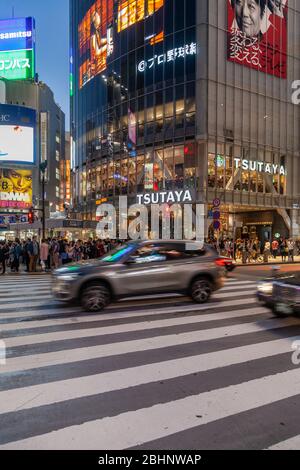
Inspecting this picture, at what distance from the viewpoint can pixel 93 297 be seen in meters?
9.54

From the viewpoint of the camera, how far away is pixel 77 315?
9250 mm

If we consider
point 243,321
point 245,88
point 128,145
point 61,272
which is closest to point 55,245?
point 61,272

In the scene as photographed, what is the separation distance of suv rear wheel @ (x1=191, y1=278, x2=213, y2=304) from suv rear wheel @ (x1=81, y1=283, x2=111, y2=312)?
2518mm

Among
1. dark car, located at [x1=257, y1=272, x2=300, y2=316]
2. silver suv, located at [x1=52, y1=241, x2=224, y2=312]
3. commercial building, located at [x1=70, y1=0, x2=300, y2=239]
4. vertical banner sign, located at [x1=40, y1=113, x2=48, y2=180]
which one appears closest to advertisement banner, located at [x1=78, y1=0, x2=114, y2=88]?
commercial building, located at [x1=70, y1=0, x2=300, y2=239]

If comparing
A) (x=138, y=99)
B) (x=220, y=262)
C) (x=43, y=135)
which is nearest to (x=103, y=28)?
(x=138, y=99)

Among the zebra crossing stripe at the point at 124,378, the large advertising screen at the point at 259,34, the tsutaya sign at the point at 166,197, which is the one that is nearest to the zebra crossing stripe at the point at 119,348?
the zebra crossing stripe at the point at 124,378

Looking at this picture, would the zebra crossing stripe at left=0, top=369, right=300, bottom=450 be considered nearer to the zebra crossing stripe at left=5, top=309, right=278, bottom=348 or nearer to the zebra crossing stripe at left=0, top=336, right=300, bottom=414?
the zebra crossing stripe at left=0, top=336, right=300, bottom=414

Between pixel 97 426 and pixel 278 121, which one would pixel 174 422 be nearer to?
pixel 97 426

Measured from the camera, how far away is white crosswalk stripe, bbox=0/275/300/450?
3867mm

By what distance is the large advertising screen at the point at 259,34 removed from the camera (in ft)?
118

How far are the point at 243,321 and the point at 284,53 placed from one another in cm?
3885

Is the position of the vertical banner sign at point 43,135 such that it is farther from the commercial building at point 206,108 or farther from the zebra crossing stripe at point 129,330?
the zebra crossing stripe at point 129,330

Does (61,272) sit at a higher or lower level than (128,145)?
lower

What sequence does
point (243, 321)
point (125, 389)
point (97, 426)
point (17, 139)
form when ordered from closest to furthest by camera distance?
point (97, 426) < point (125, 389) < point (243, 321) < point (17, 139)
